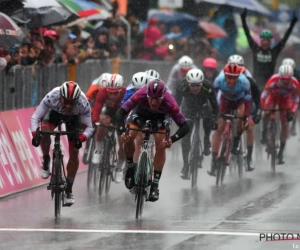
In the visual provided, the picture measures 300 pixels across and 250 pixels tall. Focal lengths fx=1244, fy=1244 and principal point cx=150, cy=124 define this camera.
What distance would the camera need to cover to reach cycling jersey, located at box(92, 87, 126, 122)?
1909cm

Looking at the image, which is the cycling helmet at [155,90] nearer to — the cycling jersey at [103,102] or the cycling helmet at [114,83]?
the cycling helmet at [114,83]

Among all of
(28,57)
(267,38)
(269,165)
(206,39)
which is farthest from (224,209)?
(206,39)

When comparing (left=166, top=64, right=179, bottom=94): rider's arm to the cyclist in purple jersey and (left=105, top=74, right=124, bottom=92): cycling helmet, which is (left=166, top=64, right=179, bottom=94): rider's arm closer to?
(left=105, top=74, right=124, bottom=92): cycling helmet

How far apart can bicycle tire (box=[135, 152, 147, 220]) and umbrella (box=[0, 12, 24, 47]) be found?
4233 mm

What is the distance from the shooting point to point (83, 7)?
2647 cm

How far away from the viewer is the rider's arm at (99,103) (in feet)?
62.6

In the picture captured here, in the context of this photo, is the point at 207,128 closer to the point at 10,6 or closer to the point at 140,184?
the point at 10,6

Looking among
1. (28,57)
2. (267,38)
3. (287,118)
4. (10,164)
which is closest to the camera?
(10,164)

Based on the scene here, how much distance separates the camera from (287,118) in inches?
927

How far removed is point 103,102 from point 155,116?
3.01 meters

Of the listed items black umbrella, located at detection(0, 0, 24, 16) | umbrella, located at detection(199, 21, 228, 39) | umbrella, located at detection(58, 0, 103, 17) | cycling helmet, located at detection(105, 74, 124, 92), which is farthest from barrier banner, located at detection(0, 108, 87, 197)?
umbrella, located at detection(199, 21, 228, 39)

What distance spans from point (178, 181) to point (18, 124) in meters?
2.97

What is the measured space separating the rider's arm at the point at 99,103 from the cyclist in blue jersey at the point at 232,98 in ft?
8.67

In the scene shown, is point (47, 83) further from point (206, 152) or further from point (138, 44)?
point (138, 44)
